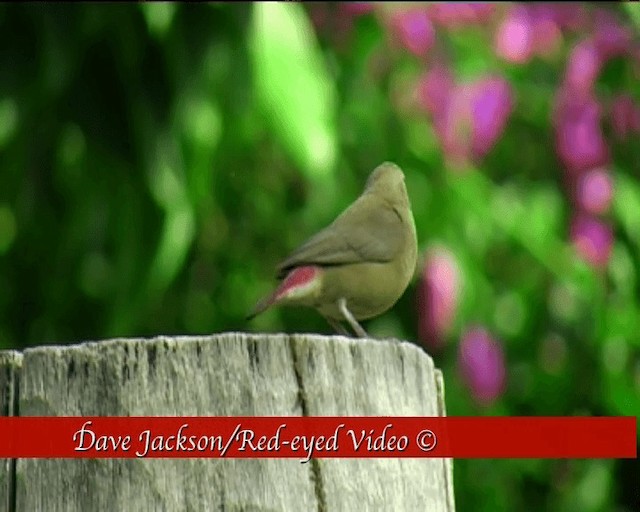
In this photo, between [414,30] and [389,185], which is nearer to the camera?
[389,185]

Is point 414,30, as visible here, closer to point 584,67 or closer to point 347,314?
point 584,67

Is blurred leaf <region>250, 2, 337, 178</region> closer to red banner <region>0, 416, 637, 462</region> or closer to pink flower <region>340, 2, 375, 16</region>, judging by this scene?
pink flower <region>340, 2, 375, 16</region>

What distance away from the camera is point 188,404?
6.98 feet

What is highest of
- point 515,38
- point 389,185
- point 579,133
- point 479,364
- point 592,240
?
point 515,38

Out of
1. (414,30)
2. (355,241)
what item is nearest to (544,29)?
(414,30)

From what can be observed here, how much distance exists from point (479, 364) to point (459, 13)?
60.1 inches

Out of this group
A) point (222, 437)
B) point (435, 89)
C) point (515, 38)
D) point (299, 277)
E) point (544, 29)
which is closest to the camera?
point (222, 437)

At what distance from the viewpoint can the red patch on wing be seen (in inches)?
100

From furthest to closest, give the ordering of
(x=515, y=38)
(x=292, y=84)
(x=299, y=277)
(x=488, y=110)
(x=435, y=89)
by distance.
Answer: (x=515, y=38), (x=488, y=110), (x=435, y=89), (x=292, y=84), (x=299, y=277)

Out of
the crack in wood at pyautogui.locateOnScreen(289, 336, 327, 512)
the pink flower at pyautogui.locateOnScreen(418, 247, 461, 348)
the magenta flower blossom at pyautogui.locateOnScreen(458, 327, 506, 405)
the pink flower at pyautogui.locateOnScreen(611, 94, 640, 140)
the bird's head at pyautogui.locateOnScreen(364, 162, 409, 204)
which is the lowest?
the crack in wood at pyautogui.locateOnScreen(289, 336, 327, 512)

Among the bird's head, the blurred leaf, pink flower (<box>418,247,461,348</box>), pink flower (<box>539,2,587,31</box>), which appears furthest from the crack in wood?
pink flower (<box>539,2,587,31</box>)

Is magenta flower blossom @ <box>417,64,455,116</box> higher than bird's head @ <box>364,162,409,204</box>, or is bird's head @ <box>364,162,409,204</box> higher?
magenta flower blossom @ <box>417,64,455,116</box>

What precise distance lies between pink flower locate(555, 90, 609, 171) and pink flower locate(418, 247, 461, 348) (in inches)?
36.7

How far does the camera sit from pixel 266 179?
634cm
